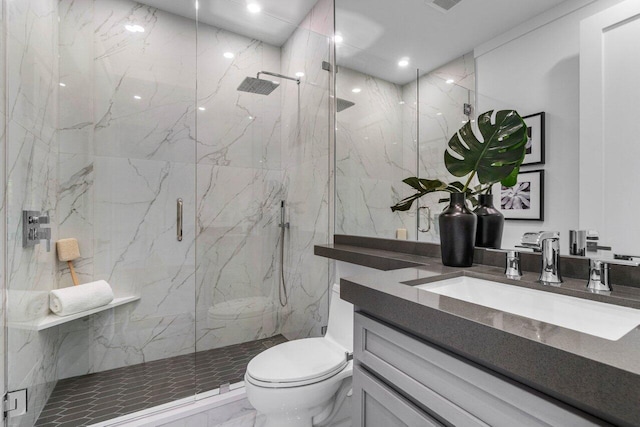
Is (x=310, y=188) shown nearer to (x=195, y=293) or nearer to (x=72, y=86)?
(x=195, y=293)

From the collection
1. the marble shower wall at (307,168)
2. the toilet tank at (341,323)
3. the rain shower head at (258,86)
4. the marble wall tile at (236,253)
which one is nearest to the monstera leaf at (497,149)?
the toilet tank at (341,323)

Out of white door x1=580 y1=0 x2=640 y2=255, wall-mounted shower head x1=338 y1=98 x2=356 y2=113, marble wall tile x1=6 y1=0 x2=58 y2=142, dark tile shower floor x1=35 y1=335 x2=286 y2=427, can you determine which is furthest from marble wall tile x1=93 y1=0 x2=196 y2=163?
white door x1=580 y1=0 x2=640 y2=255

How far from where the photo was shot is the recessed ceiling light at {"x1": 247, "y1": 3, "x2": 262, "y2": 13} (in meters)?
2.27

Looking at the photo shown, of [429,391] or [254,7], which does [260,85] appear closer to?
[254,7]

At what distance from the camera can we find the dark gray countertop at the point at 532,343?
0.40 metres

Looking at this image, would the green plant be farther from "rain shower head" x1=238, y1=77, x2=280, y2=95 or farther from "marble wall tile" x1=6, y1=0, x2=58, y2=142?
"marble wall tile" x1=6, y1=0, x2=58, y2=142

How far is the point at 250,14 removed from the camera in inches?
92.0

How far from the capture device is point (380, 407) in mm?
785

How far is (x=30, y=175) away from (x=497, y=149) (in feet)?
7.07

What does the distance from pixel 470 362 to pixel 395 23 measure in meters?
1.80

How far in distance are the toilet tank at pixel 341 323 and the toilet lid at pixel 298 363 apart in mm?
43

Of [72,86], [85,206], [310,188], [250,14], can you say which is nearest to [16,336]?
[85,206]

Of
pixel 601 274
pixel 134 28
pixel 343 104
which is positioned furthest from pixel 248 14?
pixel 601 274

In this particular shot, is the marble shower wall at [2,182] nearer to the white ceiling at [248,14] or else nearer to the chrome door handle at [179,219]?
the chrome door handle at [179,219]
